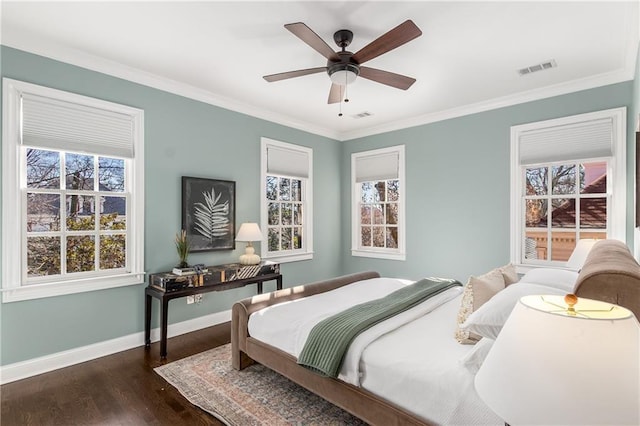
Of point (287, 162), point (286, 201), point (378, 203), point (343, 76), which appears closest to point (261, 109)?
point (287, 162)

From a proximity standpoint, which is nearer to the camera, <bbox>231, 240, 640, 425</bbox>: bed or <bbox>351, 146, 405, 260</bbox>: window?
<bbox>231, 240, 640, 425</bbox>: bed

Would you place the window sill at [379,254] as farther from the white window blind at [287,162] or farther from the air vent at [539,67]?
the air vent at [539,67]

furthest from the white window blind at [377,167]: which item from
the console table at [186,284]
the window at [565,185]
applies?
the console table at [186,284]

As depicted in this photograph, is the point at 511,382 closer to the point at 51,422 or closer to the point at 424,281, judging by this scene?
the point at 424,281

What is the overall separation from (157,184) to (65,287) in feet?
4.12

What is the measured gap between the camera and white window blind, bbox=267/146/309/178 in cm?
476

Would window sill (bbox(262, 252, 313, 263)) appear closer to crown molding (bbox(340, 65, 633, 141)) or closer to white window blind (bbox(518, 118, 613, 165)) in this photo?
crown molding (bbox(340, 65, 633, 141))

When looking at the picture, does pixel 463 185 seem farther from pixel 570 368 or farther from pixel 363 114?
pixel 570 368

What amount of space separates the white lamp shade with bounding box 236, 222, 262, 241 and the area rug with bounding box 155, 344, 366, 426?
139 centimetres

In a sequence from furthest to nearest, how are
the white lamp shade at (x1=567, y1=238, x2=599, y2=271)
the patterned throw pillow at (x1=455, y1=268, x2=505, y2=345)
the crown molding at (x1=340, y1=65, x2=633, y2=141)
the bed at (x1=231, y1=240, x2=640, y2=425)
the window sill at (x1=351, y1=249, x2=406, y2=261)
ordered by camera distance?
the window sill at (x1=351, y1=249, x2=406, y2=261) → the crown molding at (x1=340, y1=65, x2=633, y2=141) → the white lamp shade at (x1=567, y1=238, x2=599, y2=271) → the patterned throw pillow at (x1=455, y1=268, x2=505, y2=345) → the bed at (x1=231, y1=240, x2=640, y2=425)

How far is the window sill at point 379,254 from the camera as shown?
16.7 feet

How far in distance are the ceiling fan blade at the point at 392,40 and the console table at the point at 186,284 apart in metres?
2.48

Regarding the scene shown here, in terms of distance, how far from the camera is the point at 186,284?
3307mm

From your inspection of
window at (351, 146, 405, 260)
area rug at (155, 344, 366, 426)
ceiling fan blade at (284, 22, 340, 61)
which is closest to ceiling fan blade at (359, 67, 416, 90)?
ceiling fan blade at (284, 22, 340, 61)
